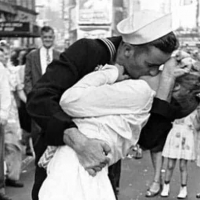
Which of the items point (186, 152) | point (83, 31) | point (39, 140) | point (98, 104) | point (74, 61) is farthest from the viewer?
point (83, 31)

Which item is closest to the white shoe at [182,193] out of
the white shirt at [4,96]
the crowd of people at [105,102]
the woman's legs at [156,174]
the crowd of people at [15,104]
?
the woman's legs at [156,174]

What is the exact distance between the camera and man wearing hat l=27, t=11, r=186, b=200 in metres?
2.02

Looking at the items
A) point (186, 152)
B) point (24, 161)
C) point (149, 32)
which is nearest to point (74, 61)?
point (149, 32)

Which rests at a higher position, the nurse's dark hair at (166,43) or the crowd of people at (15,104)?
the nurse's dark hair at (166,43)

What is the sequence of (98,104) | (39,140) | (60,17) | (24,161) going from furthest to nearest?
(60,17)
(24,161)
(39,140)
(98,104)

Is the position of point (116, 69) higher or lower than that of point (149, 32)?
lower

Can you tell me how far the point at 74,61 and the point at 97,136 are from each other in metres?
0.33

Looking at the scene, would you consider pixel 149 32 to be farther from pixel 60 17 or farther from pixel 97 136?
pixel 60 17

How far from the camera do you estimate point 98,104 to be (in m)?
2.02

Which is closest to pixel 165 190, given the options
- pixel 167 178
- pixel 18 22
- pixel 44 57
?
pixel 167 178

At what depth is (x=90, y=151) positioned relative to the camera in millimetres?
1989

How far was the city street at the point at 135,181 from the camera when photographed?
660 cm

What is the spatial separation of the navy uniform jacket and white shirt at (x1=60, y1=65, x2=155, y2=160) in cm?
6

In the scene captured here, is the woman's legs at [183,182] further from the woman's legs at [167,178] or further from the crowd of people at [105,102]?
the crowd of people at [105,102]
